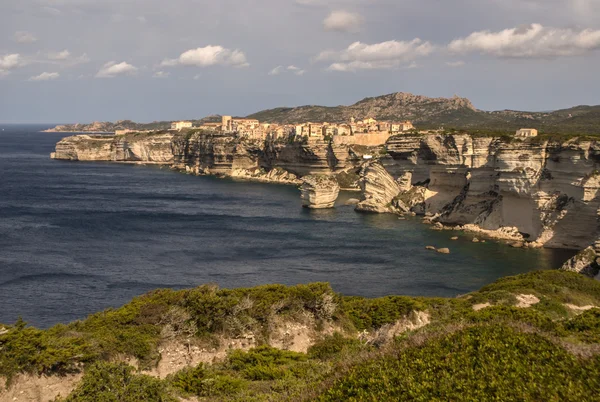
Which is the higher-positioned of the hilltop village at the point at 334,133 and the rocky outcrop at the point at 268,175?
the hilltop village at the point at 334,133

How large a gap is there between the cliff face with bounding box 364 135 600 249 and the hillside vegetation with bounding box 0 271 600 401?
18.5 meters

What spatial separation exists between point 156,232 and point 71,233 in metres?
7.11

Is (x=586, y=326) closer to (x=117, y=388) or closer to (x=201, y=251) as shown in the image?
(x=117, y=388)

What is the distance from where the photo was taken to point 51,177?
294ft

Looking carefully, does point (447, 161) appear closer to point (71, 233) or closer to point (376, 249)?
point (376, 249)

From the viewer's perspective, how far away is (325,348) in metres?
17.1

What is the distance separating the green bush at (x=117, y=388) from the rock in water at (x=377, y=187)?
52419 millimetres

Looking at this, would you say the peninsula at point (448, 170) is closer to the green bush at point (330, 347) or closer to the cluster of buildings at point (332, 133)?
the cluster of buildings at point (332, 133)

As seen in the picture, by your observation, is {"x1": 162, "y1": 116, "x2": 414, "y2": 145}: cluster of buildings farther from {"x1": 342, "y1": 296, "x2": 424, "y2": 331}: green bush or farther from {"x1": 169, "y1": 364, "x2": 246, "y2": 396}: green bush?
{"x1": 169, "y1": 364, "x2": 246, "y2": 396}: green bush

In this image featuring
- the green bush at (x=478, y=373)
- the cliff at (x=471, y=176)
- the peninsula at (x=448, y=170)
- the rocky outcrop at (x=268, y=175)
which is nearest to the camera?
the green bush at (x=478, y=373)

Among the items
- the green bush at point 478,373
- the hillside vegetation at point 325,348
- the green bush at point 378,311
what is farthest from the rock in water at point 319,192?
the green bush at point 478,373

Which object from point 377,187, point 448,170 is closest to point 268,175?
point 377,187

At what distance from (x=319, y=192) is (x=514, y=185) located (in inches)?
935

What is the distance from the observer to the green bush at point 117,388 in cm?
1141
